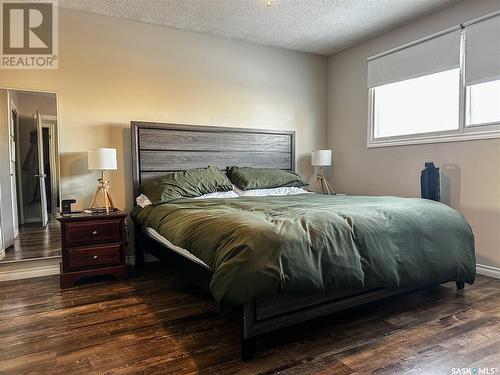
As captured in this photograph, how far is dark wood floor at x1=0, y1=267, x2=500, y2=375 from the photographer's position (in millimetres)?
1697

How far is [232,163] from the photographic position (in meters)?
4.07

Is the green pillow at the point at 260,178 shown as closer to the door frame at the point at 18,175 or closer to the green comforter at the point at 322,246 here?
the green comforter at the point at 322,246

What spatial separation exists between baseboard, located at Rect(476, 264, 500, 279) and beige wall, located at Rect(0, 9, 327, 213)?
2.69 meters

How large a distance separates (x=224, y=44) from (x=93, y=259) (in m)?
2.82

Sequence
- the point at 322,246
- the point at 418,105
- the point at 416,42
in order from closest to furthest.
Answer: the point at 322,246
the point at 416,42
the point at 418,105

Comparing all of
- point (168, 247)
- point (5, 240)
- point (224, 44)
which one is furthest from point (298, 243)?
point (224, 44)

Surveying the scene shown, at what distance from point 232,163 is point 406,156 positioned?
198 centimetres

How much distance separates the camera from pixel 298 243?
1755 millimetres

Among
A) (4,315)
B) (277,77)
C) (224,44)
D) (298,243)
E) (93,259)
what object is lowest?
(4,315)

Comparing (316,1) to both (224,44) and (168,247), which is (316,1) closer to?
(224,44)

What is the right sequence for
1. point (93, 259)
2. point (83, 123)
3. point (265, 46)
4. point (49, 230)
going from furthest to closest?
point (265, 46) → point (83, 123) → point (49, 230) → point (93, 259)

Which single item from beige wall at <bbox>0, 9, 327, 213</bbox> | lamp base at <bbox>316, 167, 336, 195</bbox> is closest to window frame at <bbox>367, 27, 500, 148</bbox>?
lamp base at <bbox>316, 167, 336, 195</bbox>
